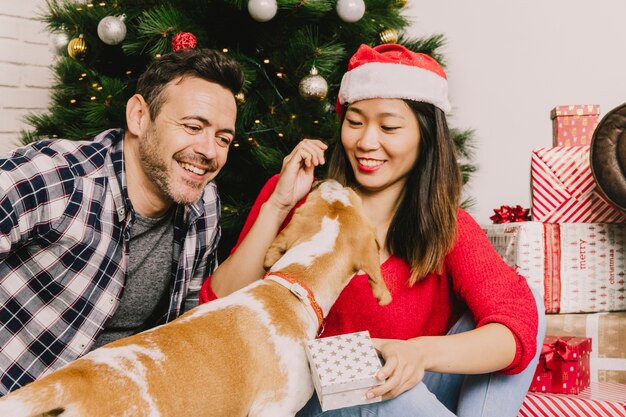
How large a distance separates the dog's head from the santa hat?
0.41 m

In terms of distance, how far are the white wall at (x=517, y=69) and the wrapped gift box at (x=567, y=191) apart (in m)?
0.94

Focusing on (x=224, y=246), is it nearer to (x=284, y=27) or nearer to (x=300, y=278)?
(x=284, y=27)

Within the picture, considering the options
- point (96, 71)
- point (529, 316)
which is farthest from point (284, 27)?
point (529, 316)

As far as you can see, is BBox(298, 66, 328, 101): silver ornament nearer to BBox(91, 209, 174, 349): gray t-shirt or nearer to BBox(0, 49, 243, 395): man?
BBox(0, 49, 243, 395): man

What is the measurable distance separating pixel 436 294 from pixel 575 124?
1.10 meters

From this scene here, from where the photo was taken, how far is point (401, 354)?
1.30 meters

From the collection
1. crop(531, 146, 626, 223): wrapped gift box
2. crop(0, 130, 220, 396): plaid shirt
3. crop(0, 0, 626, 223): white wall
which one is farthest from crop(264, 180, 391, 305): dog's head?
crop(0, 0, 626, 223): white wall

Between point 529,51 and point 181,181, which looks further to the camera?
point 529,51

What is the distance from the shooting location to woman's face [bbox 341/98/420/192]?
1748mm

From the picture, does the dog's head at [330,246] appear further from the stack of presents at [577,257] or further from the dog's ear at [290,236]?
the stack of presents at [577,257]

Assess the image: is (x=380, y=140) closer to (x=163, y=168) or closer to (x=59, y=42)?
(x=163, y=168)

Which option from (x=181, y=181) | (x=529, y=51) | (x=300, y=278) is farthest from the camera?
(x=529, y=51)

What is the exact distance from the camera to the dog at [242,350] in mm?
1022

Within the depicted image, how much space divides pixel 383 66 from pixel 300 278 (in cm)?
80
